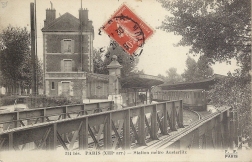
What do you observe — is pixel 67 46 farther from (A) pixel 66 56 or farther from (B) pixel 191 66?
(B) pixel 191 66

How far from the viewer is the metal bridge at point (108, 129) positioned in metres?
4.11

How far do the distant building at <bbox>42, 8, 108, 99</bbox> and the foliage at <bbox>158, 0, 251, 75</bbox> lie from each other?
12.5 meters

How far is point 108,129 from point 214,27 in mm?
4691

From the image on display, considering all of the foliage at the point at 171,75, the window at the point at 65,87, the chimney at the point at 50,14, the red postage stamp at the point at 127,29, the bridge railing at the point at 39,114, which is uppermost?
the chimney at the point at 50,14

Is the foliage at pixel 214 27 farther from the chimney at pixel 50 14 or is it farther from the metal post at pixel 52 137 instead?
the chimney at pixel 50 14

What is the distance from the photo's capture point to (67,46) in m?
20.8

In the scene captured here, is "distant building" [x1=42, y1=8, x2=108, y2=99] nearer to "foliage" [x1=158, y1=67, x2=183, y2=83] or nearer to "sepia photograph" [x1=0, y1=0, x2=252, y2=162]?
"foliage" [x1=158, y1=67, x2=183, y2=83]

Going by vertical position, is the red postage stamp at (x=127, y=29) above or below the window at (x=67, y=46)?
below

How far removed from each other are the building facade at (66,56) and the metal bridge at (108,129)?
1170 cm

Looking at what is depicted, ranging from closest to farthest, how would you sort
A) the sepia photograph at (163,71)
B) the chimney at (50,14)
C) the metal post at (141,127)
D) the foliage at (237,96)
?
1. the sepia photograph at (163,71)
2. the metal post at (141,127)
3. the foliage at (237,96)
4. the chimney at (50,14)

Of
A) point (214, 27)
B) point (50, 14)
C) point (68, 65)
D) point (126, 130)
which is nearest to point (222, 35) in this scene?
point (214, 27)

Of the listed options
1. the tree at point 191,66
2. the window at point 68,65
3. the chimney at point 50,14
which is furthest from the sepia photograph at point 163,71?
the window at point 68,65

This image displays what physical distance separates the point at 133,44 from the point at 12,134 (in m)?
5.11

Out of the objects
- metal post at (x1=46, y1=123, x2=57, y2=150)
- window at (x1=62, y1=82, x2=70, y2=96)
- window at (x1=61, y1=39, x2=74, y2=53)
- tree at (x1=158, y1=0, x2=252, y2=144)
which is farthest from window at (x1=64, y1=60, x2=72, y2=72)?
metal post at (x1=46, y1=123, x2=57, y2=150)
